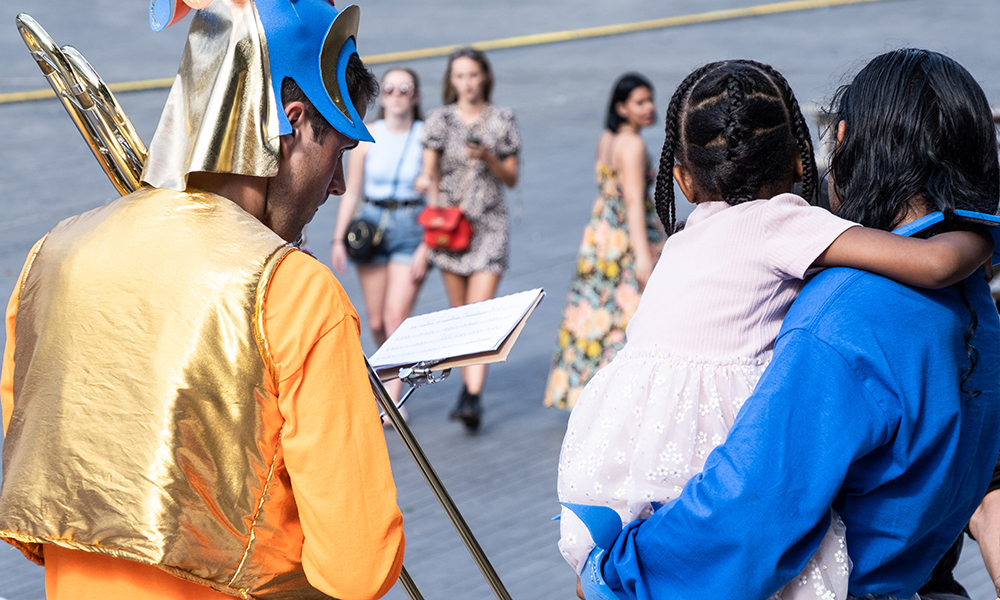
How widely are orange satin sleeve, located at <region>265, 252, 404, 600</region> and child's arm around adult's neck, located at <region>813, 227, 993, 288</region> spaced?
0.73 meters

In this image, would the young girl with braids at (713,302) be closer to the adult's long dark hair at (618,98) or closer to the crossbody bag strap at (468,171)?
the adult's long dark hair at (618,98)

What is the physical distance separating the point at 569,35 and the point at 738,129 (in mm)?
15701

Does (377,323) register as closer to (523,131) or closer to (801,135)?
(801,135)

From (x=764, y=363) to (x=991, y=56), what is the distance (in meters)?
14.7

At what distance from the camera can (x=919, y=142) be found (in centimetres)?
156

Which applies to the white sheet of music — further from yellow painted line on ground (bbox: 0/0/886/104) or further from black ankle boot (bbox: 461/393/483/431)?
yellow painted line on ground (bbox: 0/0/886/104)

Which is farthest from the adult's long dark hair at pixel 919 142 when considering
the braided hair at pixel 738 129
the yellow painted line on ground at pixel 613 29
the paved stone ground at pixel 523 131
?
the yellow painted line on ground at pixel 613 29

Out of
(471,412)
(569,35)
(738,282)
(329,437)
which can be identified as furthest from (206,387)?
(569,35)

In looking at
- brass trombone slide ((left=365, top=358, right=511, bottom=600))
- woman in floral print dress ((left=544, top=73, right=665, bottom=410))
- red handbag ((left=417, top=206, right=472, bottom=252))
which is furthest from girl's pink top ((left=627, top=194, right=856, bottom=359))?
red handbag ((left=417, top=206, right=472, bottom=252))

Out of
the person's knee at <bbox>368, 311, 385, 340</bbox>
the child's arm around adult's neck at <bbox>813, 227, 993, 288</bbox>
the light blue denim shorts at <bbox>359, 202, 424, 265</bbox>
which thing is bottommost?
the person's knee at <bbox>368, 311, 385, 340</bbox>

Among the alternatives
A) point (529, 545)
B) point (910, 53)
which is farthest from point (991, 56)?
point (910, 53)

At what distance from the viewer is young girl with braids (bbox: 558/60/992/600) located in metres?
1.61

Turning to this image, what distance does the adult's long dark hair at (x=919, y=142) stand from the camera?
1562 millimetres

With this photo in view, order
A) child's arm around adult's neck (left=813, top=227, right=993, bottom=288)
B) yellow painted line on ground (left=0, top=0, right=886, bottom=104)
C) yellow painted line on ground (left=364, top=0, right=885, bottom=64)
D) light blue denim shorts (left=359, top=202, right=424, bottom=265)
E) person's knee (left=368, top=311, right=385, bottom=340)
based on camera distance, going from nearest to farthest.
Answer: child's arm around adult's neck (left=813, top=227, right=993, bottom=288), light blue denim shorts (left=359, top=202, right=424, bottom=265), person's knee (left=368, top=311, right=385, bottom=340), yellow painted line on ground (left=0, top=0, right=886, bottom=104), yellow painted line on ground (left=364, top=0, right=885, bottom=64)
